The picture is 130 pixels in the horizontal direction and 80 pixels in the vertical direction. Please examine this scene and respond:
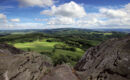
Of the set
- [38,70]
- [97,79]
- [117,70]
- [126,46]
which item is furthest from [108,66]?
[38,70]

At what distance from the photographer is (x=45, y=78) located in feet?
52.2

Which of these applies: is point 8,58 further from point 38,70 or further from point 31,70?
point 38,70

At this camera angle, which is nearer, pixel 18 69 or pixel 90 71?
pixel 18 69

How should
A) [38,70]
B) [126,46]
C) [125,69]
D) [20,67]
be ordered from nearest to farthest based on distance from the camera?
[125,69]
[126,46]
[20,67]
[38,70]

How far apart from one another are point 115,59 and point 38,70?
14253 millimetres

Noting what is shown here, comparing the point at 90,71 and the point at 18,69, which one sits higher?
the point at 18,69

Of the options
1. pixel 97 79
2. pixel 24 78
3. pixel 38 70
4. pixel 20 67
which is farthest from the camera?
pixel 38 70

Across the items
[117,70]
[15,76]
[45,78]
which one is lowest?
[45,78]

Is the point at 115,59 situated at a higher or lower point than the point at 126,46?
lower

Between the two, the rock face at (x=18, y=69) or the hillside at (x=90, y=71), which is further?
the rock face at (x=18, y=69)

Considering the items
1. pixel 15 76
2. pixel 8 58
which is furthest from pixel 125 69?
pixel 8 58

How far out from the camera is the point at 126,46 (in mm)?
14172

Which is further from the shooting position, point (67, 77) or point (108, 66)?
point (67, 77)

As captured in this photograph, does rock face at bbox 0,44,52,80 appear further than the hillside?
Yes
